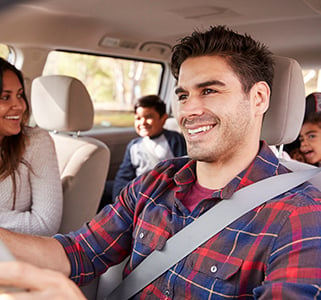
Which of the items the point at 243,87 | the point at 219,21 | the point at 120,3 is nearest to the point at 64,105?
the point at 120,3

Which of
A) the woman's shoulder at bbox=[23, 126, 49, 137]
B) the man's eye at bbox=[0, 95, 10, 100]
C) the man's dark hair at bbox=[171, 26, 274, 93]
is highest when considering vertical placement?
the man's dark hair at bbox=[171, 26, 274, 93]

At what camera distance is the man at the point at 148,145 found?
3.56 metres

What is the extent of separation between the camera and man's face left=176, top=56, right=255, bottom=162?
144 centimetres

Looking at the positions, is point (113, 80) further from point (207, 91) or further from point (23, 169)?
point (207, 91)

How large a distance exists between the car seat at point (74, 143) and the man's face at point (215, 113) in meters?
1.08

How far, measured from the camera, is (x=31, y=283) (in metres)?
0.75

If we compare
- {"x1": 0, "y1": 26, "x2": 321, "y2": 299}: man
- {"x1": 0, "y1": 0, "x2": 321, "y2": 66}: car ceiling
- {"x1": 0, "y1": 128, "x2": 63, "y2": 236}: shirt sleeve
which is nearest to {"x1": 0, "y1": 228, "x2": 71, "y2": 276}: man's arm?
{"x1": 0, "y1": 26, "x2": 321, "y2": 299}: man

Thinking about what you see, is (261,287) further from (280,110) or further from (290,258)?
(280,110)

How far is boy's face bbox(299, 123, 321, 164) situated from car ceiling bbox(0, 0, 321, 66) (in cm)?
50

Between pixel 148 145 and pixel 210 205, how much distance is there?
2149 millimetres

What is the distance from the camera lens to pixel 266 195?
1396 mm

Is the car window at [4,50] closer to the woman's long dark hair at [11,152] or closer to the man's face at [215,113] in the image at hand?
the woman's long dark hair at [11,152]

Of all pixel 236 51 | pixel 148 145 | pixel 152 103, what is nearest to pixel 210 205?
pixel 236 51

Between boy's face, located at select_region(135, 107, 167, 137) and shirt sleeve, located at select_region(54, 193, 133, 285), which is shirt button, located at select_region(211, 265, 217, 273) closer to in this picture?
shirt sleeve, located at select_region(54, 193, 133, 285)
